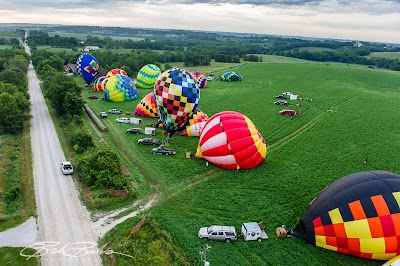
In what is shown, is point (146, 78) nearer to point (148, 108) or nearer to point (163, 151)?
point (148, 108)

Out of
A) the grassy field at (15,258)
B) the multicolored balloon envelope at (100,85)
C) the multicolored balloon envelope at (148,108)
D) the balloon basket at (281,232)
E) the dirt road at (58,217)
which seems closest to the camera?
the grassy field at (15,258)

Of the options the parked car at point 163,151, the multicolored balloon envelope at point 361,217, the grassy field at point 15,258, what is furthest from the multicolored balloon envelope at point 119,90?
the multicolored balloon envelope at point 361,217

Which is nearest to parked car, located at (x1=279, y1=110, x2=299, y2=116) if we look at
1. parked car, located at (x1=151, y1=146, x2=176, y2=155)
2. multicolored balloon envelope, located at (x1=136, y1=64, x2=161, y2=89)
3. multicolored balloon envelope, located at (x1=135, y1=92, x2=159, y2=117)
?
multicolored balloon envelope, located at (x1=135, y1=92, x2=159, y2=117)

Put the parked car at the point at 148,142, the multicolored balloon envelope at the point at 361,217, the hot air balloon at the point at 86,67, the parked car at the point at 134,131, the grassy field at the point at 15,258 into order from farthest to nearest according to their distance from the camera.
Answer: the hot air balloon at the point at 86,67
the parked car at the point at 134,131
the parked car at the point at 148,142
the grassy field at the point at 15,258
the multicolored balloon envelope at the point at 361,217

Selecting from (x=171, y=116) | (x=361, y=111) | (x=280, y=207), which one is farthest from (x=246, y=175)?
(x=361, y=111)

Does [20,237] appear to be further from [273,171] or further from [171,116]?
[273,171]

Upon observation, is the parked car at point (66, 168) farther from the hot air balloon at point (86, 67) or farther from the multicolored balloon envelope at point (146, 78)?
the multicolored balloon envelope at point (146, 78)
